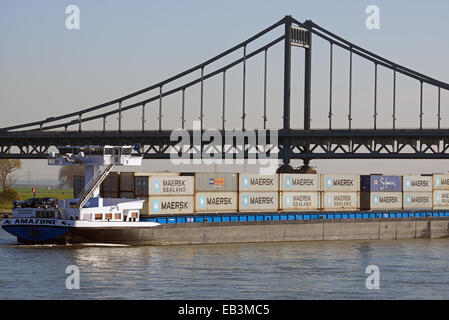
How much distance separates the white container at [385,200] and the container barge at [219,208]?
84 millimetres

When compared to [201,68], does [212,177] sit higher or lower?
lower

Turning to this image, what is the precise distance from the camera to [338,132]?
10088 centimetres

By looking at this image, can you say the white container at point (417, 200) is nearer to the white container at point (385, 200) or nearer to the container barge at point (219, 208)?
the container barge at point (219, 208)

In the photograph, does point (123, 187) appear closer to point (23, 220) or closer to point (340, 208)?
point (23, 220)

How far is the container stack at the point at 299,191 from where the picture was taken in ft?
228

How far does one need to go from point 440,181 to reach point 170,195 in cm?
3064

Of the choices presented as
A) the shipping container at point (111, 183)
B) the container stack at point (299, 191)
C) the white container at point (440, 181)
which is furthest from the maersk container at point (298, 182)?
the white container at point (440, 181)

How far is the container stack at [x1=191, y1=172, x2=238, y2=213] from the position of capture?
2506 inches

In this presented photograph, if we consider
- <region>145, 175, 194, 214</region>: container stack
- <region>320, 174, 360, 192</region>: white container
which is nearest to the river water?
<region>145, 175, 194, 214</region>: container stack

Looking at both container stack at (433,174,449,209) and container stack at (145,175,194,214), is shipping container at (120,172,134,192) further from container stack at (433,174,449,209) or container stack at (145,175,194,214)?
container stack at (433,174,449,209)
